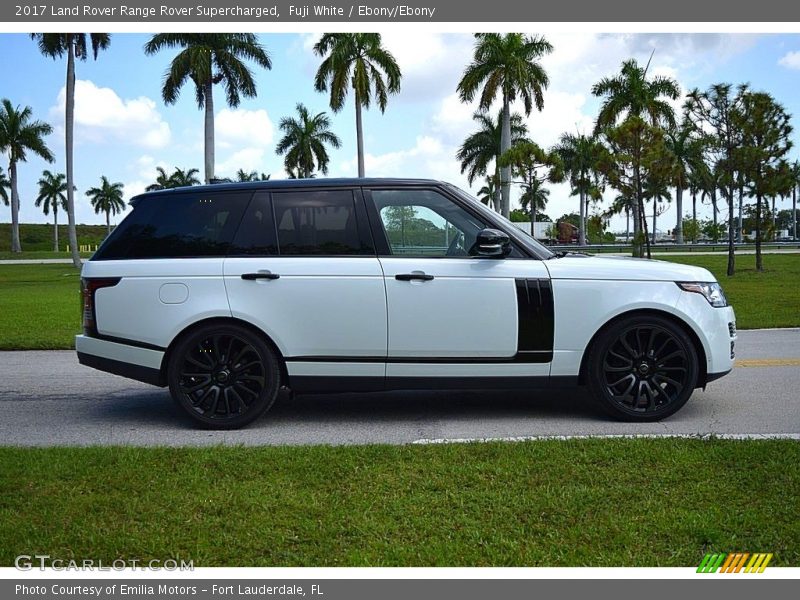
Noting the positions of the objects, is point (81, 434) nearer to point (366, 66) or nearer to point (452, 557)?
point (452, 557)

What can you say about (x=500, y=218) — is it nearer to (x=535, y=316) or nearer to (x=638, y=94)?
(x=535, y=316)

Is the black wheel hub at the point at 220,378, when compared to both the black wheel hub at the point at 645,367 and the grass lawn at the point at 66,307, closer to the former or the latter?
the black wheel hub at the point at 645,367

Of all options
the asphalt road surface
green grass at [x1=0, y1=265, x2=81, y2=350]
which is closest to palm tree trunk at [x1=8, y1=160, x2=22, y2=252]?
green grass at [x1=0, y1=265, x2=81, y2=350]

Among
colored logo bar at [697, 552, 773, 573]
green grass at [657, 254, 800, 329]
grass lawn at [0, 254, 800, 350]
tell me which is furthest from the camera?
green grass at [657, 254, 800, 329]

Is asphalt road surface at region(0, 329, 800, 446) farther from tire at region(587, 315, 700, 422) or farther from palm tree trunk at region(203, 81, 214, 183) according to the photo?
palm tree trunk at region(203, 81, 214, 183)

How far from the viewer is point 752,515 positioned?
3979mm

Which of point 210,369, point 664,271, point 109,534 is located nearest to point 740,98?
point 664,271

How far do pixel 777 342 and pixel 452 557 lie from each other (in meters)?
8.65

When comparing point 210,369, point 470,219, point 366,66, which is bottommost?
point 210,369

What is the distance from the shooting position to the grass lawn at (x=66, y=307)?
12.1 meters

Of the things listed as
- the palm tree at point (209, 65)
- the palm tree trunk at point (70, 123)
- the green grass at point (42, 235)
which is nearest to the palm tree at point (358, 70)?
the palm tree at point (209, 65)

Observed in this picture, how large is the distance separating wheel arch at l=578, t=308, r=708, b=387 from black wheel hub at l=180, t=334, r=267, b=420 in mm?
2425

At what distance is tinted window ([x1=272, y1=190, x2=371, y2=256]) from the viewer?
6.13 m

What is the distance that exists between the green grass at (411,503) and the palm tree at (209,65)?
37.2 meters
